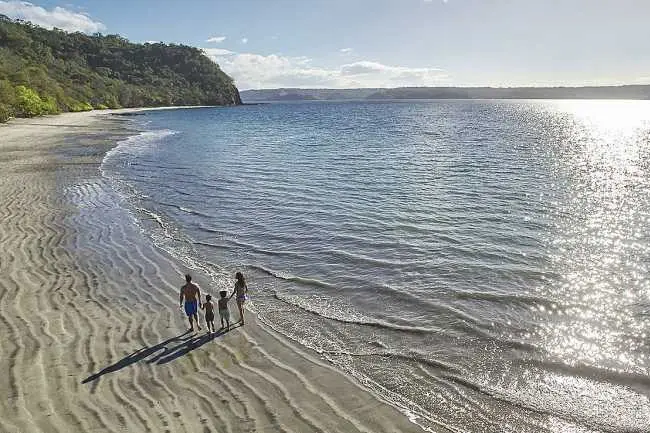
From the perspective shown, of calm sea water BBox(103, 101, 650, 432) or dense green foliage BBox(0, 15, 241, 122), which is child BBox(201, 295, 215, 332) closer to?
calm sea water BBox(103, 101, 650, 432)

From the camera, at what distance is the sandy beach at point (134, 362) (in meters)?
8.95

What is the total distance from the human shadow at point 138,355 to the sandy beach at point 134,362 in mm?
25

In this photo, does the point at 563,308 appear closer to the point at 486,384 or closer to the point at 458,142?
the point at 486,384

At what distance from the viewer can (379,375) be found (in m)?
11.0

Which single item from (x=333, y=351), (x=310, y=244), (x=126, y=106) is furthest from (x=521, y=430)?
(x=126, y=106)

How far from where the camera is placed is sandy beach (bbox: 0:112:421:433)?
895cm

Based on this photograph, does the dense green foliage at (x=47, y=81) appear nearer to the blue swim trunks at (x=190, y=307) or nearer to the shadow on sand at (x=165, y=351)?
the blue swim trunks at (x=190, y=307)

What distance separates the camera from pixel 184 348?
11805mm

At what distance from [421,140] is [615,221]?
154ft

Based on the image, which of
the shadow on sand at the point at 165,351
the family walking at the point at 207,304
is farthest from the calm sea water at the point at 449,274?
the shadow on sand at the point at 165,351

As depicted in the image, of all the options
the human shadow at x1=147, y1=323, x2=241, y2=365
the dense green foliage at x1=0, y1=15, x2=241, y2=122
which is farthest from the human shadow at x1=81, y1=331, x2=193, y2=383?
the dense green foliage at x1=0, y1=15, x2=241, y2=122

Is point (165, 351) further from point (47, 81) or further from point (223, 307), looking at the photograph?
point (47, 81)

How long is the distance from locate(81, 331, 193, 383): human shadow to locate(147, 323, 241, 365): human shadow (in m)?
0.15

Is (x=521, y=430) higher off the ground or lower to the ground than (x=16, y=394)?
lower
